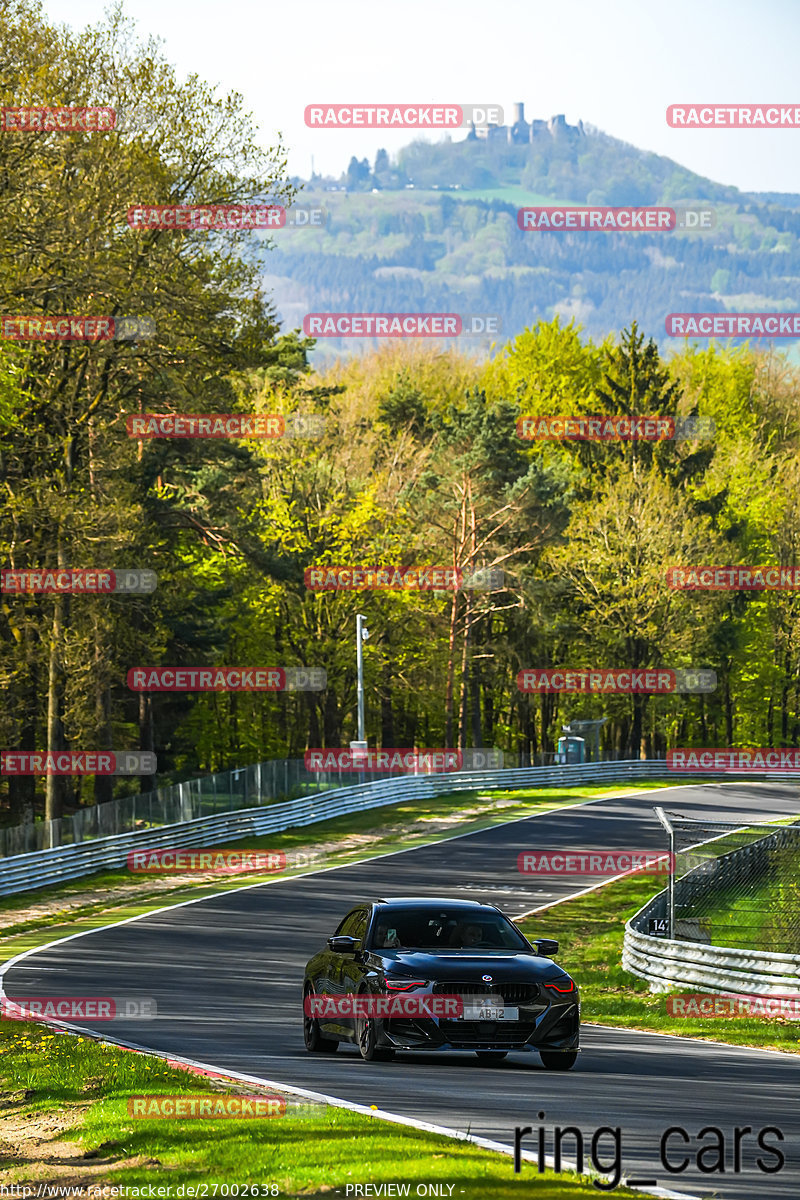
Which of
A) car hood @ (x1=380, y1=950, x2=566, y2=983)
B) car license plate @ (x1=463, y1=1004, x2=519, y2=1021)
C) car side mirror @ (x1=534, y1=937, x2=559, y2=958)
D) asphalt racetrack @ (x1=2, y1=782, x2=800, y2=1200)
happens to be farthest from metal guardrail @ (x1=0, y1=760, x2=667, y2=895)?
car license plate @ (x1=463, y1=1004, x2=519, y2=1021)

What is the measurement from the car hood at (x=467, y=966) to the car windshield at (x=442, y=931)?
0.49 meters

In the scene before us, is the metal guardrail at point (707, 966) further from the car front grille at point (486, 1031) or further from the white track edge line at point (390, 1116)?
the white track edge line at point (390, 1116)

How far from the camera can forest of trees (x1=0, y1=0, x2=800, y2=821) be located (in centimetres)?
3591

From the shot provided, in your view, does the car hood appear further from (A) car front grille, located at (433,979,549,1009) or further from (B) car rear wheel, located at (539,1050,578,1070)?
(B) car rear wheel, located at (539,1050,578,1070)

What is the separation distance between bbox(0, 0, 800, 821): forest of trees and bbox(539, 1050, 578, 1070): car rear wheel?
2153 centimetres

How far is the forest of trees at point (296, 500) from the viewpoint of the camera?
35.9 m

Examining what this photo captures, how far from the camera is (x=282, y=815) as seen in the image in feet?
149

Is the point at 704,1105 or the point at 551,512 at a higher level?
the point at 551,512

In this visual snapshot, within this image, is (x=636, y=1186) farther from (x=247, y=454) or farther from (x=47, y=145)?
(x=247, y=454)

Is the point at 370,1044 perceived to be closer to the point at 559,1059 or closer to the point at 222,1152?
the point at 559,1059

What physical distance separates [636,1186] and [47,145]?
29532 millimetres

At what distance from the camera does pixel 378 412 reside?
249 ft

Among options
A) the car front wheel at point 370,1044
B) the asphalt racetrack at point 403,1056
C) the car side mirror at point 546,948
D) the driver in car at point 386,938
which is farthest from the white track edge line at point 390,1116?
the car side mirror at point 546,948

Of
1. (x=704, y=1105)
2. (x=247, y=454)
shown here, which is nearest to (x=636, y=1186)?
(x=704, y=1105)
